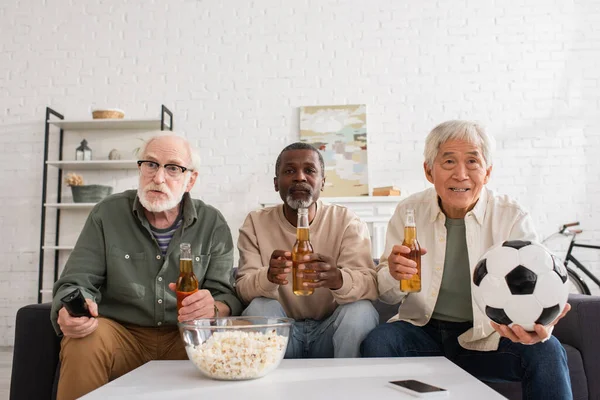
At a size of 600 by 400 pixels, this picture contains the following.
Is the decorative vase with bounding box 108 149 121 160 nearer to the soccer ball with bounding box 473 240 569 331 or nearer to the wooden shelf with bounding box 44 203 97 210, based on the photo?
the wooden shelf with bounding box 44 203 97 210

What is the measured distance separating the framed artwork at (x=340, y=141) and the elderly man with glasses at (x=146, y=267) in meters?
2.39

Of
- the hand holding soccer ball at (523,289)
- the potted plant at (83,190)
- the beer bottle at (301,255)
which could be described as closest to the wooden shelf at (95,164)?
the potted plant at (83,190)

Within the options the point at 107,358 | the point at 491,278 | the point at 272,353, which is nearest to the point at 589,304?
the point at 491,278

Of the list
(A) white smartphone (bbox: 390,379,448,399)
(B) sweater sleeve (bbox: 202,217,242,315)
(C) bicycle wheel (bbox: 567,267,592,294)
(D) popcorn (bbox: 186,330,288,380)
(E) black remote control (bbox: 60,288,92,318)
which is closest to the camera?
(A) white smartphone (bbox: 390,379,448,399)

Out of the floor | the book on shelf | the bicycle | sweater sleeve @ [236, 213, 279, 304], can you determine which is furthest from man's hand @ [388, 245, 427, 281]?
the bicycle

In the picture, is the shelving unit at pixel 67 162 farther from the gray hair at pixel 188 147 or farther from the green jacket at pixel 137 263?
the green jacket at pixel 137 263

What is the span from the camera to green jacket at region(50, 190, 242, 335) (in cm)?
190

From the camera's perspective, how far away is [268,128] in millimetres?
4613

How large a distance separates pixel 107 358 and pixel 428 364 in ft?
3.32

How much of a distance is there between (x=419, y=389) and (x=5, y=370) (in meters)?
3.41

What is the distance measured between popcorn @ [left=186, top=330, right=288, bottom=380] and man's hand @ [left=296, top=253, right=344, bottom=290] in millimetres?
455

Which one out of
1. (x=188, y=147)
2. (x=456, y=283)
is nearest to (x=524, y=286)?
(x=456, y=283)

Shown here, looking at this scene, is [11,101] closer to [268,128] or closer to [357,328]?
[268,128]

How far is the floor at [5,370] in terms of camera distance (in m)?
2.90
